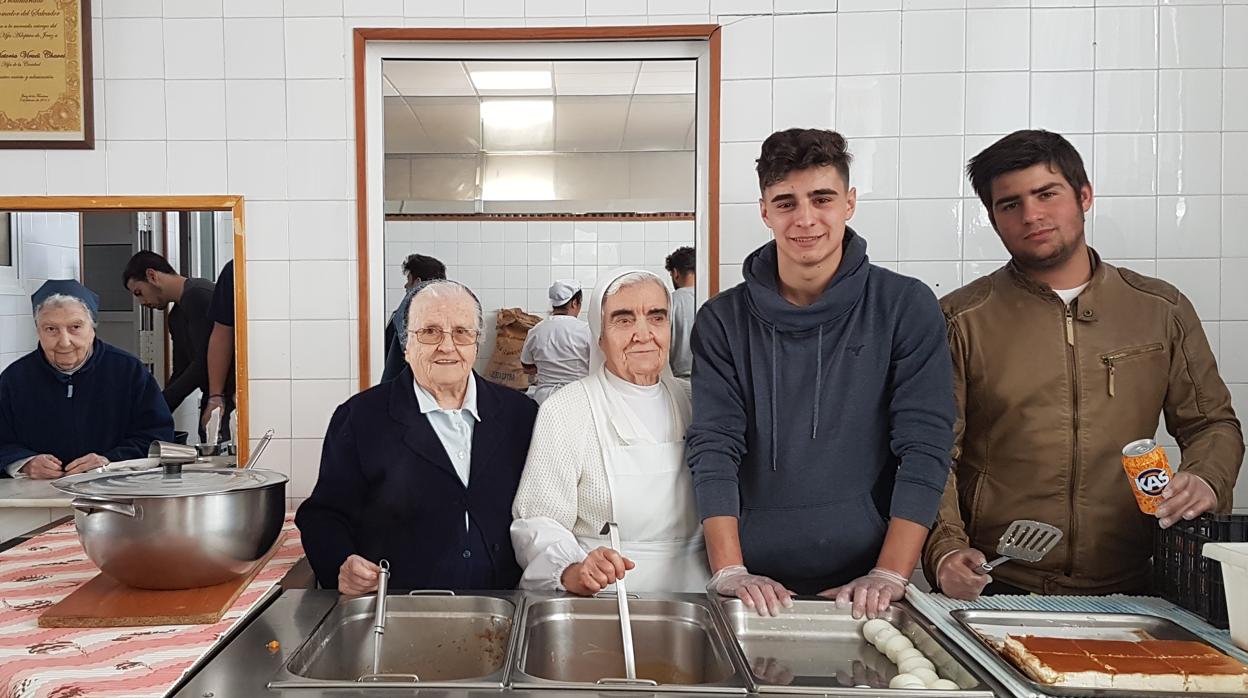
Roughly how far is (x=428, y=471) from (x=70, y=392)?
151cm

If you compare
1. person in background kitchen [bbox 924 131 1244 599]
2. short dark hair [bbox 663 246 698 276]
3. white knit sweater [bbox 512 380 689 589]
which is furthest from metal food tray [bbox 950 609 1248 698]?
short dark hair [bbox 663 246 698 276]

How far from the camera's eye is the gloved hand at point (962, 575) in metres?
1.70

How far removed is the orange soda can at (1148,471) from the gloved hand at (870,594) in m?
0.49

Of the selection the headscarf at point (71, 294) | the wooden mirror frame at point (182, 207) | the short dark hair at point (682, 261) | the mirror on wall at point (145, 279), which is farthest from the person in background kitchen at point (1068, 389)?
the headscarf at point (71, 294)

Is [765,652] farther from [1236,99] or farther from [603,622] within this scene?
[1236,99]

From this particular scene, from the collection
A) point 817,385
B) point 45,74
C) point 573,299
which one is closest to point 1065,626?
point 817,385

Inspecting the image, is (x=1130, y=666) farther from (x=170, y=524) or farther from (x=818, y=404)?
(x=170, y=524)

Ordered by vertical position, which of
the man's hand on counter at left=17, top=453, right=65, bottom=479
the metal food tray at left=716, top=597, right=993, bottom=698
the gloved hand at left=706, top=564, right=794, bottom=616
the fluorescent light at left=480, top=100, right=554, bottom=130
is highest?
the fluorescent light at left=480, top=100, right=554, bottom=130

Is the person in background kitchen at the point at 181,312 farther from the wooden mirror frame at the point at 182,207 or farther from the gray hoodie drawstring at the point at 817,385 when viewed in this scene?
the gray hoodie drawstring at the point at 817,385

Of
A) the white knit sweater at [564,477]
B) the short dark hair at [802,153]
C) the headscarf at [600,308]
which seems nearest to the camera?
the short dark hair at [802,153]

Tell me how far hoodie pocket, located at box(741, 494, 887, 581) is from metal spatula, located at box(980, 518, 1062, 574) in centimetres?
25

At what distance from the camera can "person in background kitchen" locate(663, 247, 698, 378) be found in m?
2.76

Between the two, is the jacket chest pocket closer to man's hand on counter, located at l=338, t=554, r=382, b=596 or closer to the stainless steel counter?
the stainless steel counter

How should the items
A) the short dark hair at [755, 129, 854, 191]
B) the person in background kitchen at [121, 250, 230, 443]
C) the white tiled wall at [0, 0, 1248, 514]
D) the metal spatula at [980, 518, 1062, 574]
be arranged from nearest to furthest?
the metal spatula at [980, 518, 1062, 574]
the short dark hair at [755, 129, 854, 191]
the white tiled wall at [0, 0, 1248, 514]
the person in background kitchen at [121, 250, 230, 443]
